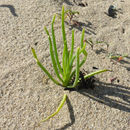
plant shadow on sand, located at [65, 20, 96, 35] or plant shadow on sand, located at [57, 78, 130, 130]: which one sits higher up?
plant shadow on sand, located at [65, 20, 96, 35]

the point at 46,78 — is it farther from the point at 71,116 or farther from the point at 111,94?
the point at 111,94

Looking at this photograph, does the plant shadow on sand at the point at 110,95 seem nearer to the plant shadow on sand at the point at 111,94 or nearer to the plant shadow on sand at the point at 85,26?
the plant shadow on sand at the point at 111,94

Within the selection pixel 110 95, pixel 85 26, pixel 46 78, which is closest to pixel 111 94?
pixel 110 95

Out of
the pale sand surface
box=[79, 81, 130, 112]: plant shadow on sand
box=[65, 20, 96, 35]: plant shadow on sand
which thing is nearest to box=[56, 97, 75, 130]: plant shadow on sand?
the pale sand surface

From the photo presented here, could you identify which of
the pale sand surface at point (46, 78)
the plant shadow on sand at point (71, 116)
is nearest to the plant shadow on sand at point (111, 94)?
the pale sand surface at point (46, 78)

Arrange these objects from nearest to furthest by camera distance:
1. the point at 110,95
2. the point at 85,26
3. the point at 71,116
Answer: the point at 71,116 → the point at 110,95 → the point at 85,26

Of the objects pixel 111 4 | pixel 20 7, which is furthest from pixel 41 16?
pixel 111 4

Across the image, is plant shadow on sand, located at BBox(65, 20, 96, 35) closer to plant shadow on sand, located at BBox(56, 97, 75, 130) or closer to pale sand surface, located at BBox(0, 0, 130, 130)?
pale sand surface, located at BBox(0, 0, 130, 130)

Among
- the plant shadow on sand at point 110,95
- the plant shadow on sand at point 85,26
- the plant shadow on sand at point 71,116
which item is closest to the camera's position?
the plant shadow on sand at point 71,116
